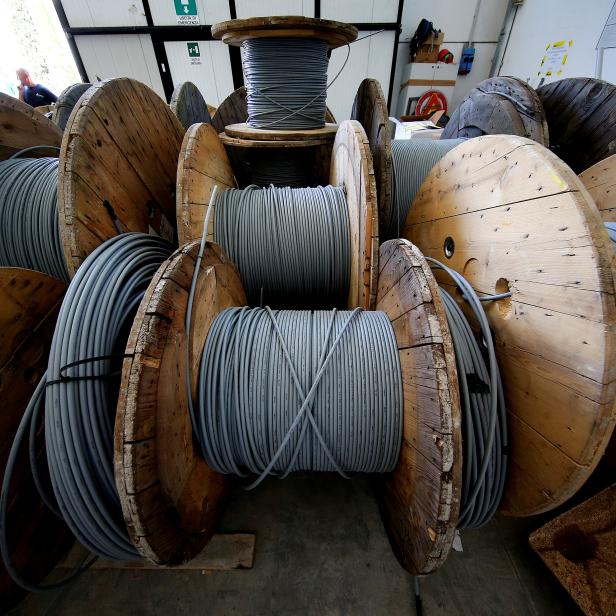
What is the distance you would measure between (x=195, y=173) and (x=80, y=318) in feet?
3.10

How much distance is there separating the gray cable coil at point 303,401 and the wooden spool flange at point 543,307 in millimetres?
407

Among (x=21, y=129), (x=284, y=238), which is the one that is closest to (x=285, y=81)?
(x=284, y=238)

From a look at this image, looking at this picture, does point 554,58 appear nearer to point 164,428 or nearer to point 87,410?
point 164,428

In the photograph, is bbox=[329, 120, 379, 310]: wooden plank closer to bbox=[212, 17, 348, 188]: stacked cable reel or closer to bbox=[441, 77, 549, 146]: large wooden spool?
bbox=[212, 17, 348, 188]: stacked cable reel

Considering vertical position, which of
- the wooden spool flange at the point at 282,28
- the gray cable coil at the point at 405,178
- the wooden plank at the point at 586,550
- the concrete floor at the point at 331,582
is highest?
the wooden spool flange at the point at 282,28

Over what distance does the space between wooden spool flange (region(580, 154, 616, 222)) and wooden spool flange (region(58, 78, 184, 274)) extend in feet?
8.22

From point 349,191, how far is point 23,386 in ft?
5.90

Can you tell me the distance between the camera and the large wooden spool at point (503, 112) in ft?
6.83

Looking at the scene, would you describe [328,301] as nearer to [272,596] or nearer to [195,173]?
[195,173]

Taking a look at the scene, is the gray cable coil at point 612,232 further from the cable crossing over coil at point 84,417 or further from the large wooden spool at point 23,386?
the large wooden spool at point 23,386

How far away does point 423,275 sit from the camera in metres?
1.01

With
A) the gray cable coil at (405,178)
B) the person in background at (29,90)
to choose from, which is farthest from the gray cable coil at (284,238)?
the person in background at (29,90)

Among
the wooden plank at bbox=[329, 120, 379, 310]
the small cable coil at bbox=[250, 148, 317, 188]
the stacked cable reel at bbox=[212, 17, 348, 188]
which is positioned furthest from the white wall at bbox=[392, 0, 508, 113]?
the wooden plank at bbox=[329, 120, 379, 310]

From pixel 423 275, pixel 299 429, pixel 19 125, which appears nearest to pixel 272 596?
pixel 299 429
